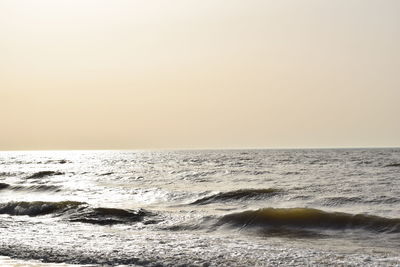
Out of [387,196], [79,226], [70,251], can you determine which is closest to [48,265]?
[70,251]

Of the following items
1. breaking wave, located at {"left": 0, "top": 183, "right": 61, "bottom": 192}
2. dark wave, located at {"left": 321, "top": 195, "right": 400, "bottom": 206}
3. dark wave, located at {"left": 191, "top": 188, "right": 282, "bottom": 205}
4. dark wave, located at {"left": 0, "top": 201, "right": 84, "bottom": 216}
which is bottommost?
breaking wave, located at {"left": 0, "top": 183, "right": 61, "bottom": 192}

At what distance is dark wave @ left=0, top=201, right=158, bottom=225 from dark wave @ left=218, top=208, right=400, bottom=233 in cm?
340

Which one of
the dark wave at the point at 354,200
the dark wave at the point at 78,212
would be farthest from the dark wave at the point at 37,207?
the dark wave at the point at 354,200

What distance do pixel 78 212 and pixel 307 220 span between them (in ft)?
31.1

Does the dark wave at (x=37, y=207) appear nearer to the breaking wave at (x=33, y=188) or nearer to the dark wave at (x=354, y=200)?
the breaking wave at (x=33, y=188)

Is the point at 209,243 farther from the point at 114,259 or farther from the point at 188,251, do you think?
the point at 114,259

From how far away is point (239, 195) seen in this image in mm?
26359

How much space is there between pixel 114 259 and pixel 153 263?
96 cm

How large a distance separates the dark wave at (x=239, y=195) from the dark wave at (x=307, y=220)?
6086 mm

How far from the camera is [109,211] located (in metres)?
20.7

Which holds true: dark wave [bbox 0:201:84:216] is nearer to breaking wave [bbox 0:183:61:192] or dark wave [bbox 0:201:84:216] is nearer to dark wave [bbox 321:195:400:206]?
breaking wave [bbox 0:183:61:192]

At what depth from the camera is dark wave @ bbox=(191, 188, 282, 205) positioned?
82.5 ft

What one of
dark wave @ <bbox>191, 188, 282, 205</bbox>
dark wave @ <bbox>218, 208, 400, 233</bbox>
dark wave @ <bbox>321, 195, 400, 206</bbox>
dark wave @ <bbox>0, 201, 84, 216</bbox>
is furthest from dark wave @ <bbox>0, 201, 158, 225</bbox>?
dark wave @ <bbox>321, 195, 400, 206</bbox>

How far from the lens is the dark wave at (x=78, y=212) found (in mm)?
19141
